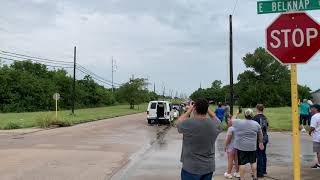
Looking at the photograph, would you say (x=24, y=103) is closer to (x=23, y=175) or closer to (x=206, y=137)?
(x=23, y=175)

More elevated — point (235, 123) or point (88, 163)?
point (235, 123)

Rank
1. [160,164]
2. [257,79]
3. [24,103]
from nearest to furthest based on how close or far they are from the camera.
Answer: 1. [160,164]
2. [24,103]
3. [257,79]

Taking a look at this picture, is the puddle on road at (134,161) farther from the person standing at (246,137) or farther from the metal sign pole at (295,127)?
the metal sign pole at (295,127)

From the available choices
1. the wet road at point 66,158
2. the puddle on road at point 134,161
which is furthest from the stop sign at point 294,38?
the wet road at point 66,158

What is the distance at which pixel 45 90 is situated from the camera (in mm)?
94188

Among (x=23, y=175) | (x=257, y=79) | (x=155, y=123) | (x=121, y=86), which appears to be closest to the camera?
(x=23, y=175)

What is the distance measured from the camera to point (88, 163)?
50.1 ft

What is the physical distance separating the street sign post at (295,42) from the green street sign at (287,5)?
24 cm

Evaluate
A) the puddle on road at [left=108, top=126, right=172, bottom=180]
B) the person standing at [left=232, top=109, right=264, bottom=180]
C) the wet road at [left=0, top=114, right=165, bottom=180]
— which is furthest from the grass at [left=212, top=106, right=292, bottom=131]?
the person standing at [left=232, top=109, right=264, bottom=180]

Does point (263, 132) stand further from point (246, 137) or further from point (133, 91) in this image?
point (133, 91)

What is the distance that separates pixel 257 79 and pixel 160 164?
389ft

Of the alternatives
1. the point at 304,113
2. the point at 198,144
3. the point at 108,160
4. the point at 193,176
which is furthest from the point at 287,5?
the point at 304,113

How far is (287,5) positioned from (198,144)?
2.08m

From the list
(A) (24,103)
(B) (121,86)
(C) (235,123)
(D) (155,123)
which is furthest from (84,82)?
(C) (235,123)
